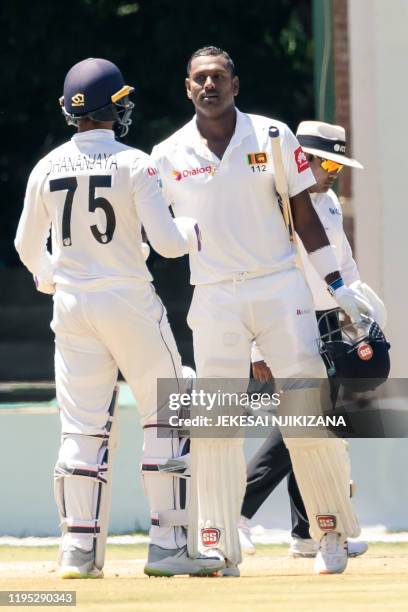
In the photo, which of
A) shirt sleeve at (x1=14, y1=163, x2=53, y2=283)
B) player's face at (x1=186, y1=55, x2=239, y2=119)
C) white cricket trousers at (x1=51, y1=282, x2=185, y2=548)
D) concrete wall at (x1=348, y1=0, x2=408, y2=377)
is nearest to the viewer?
white cricket trousers at (x1=51, y1=282, x2=185, y2=548)

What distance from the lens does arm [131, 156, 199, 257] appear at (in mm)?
6625

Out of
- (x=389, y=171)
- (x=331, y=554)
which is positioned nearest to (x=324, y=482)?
(x=331, y=554)

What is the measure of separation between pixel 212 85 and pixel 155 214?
2.48 ft

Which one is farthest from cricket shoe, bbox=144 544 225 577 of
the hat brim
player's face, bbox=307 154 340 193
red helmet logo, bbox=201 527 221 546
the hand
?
the hat brim

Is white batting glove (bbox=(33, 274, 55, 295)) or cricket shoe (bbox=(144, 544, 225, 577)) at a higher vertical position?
white batting glove (bbox=(33, 274, 55, 295))

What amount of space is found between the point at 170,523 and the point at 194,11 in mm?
15998

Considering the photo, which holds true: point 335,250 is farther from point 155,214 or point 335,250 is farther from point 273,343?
point 155,214

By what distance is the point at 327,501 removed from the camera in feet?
23.4

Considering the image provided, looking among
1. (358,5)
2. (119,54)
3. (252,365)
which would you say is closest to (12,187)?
(119,54)

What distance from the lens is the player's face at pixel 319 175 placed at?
7.95m

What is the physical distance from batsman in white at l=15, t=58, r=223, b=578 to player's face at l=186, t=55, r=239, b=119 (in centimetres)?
37

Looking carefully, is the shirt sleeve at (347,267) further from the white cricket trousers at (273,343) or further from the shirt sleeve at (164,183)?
the shirt sleeve at (164,183)

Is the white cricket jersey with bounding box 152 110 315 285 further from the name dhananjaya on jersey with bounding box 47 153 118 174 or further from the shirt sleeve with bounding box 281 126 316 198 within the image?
the name dhananjaya on jersey with bounding box 47 153 118 174

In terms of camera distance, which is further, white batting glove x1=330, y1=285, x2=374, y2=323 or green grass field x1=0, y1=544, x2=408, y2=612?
white batting glove x1=330, y1=285, x2=374, y2=323
